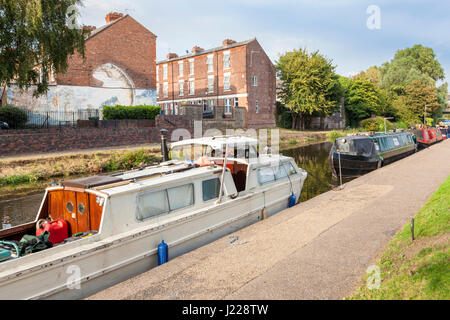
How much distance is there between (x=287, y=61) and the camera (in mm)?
53125

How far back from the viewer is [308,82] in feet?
166

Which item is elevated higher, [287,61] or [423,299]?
[287,61]

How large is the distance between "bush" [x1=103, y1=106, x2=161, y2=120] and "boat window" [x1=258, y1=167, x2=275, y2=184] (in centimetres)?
2129

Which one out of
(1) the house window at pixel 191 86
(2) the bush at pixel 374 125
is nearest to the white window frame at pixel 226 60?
(1) the house window at pixel 191 86

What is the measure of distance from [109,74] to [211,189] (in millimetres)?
30246

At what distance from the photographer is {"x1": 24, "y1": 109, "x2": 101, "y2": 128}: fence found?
2753cm

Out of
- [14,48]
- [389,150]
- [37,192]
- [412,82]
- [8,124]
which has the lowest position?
[37,192]

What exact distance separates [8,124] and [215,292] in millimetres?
24627

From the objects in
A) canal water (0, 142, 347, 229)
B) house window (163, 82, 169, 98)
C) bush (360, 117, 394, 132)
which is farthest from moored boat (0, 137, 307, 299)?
bush (360, 117, 394, 132)

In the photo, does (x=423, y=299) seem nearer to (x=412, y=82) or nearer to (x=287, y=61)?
(x=287, y=61)

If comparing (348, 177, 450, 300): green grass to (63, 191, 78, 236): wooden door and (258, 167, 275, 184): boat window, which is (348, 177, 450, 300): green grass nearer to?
(258, 167, 275, 184): boat window

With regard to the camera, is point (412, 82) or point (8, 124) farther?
point (412, 82)

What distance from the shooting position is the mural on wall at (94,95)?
30.9m
